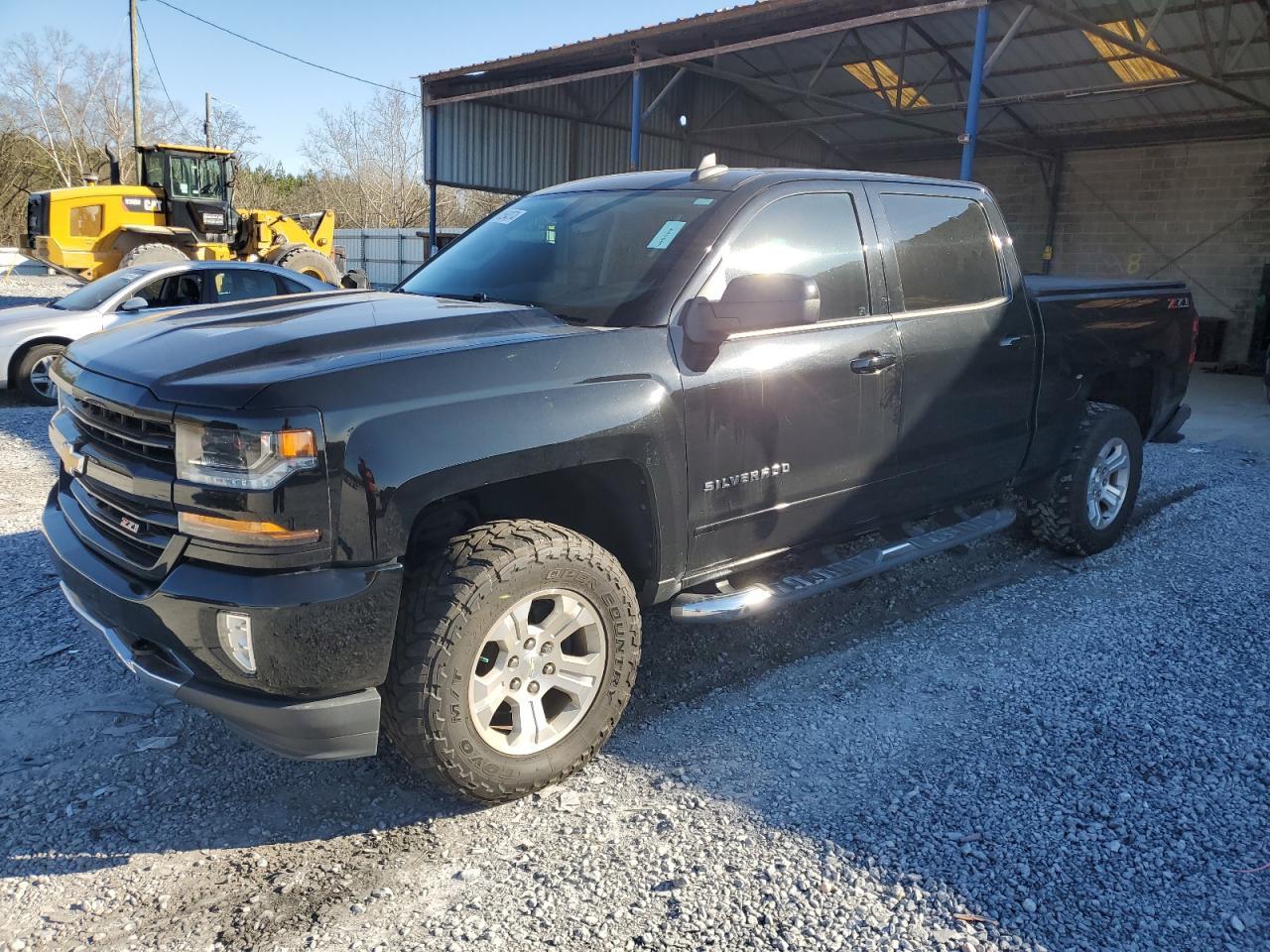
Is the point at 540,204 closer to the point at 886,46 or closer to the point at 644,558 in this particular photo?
the point at 644,558

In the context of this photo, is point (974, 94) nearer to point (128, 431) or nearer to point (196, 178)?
point (128, 431)

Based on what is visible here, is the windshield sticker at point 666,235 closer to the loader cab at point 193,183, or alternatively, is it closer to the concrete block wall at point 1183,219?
the loader cab at point 193,183

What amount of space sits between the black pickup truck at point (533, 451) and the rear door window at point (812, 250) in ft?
0.04

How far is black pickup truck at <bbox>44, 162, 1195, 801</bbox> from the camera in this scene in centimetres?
244

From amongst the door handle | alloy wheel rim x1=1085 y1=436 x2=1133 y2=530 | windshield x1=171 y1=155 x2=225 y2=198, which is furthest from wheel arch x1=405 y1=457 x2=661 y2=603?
windshield x1=171 y1=155 x2=225 y2=198

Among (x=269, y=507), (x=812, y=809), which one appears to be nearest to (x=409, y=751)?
(x=269, y=507)

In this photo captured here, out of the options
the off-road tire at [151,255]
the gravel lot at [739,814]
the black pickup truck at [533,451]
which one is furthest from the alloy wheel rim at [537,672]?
the off-road tire at [151,255]

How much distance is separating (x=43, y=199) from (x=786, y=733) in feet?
58.9

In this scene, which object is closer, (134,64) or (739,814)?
(739,814)

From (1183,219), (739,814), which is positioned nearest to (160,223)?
(739,814)

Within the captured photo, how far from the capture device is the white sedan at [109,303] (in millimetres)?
9227

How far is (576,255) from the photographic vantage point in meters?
3.67

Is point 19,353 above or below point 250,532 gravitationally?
below

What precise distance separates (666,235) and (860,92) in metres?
18.1
